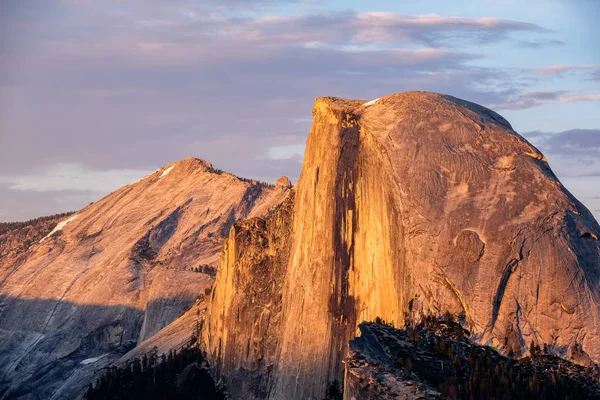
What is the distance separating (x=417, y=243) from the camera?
3920 inches

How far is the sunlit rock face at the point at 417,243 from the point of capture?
93875mm

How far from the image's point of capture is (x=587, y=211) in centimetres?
9975

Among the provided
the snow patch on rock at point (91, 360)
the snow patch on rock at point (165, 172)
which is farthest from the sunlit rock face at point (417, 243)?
the snow patch on rock at point (165, 172)

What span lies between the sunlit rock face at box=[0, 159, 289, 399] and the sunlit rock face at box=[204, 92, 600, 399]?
2857cm

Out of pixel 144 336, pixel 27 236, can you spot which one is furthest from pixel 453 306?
pixel 27 236

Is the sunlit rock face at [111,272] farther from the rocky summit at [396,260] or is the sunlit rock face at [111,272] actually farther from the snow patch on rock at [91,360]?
the rocky summit at [396,260]

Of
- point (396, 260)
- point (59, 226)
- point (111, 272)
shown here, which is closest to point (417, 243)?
point (396, 260)

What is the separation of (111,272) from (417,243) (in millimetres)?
74985

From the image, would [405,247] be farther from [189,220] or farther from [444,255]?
[189,220]

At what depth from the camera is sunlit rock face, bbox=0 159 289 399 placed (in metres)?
154

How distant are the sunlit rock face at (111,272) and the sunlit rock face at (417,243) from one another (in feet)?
93.7

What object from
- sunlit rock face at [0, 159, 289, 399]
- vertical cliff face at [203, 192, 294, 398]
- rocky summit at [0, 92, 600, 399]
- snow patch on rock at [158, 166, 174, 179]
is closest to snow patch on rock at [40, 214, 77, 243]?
sunlit rock face at [0, 159, 289, 399]

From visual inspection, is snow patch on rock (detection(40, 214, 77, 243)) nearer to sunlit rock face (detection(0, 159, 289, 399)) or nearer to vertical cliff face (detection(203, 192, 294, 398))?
sunlit rock face (detection(0, 159, 289, 399))

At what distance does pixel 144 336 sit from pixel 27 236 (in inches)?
2024
